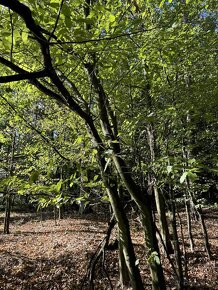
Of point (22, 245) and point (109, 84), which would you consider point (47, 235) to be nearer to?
point (22, 245)

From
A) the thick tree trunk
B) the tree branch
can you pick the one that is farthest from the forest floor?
the tree branch

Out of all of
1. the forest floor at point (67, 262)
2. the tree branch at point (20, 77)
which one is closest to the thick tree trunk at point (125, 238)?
the tree branch at point (20, 77)

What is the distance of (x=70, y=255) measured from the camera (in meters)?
8.20

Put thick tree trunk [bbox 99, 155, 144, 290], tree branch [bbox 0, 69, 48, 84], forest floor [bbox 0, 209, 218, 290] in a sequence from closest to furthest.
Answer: tree branch [bbox 0, 69, 48, 84] < thick tree trunk [bbox 99, 155, 144, 290] < forest floor [bbox 0, 209, 218, 290]

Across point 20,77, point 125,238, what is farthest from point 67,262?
point 20,77

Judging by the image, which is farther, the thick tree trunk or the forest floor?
the forest floor

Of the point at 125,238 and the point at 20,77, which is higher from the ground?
the point at 20,77

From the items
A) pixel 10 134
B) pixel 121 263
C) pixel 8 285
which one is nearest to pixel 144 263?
pixel 121 263

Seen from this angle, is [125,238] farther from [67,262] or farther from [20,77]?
[67,262]

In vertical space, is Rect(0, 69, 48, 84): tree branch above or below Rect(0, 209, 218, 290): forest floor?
above

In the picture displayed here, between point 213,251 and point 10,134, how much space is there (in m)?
Result: 9.57

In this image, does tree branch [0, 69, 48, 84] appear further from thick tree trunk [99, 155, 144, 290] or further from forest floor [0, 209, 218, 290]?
forest floor [0, 209, 218, 290]

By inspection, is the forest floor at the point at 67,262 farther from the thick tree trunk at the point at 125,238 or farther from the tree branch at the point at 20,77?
the tree branch at the point at 20,77

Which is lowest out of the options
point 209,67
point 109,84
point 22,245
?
point 22,245
